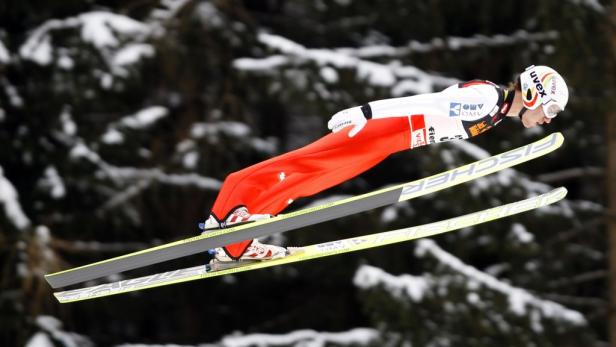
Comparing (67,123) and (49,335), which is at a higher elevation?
(67,123)

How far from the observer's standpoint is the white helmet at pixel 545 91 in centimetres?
488

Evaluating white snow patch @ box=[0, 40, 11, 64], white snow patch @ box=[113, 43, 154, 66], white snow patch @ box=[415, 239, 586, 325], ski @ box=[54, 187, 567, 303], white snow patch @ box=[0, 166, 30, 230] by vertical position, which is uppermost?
white snow patch @ box=[0, 40, 11, 64]

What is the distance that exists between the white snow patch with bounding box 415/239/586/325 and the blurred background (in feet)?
0.06

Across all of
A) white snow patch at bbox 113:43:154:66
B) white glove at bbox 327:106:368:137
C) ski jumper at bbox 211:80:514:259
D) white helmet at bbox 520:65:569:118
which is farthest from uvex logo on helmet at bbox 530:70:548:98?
white snow patch at bbox 113:43:154:66

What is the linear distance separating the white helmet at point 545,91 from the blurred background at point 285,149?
3.76 m

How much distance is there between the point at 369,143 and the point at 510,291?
4.13 metres

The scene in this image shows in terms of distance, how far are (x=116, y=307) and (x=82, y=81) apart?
2493 millimetres

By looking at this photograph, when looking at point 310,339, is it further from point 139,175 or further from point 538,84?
point 538,84

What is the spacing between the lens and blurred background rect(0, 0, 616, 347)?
9.01 metres

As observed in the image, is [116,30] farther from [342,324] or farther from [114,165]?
[342,324]

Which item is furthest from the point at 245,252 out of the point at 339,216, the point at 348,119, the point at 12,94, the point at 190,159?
the point at 12,94

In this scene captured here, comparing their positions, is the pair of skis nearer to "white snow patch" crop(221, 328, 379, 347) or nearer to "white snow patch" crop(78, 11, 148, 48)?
"white snow patch" crop(221, 328, 379, 347)

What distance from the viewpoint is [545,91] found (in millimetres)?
4902

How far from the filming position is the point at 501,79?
1045 centimetres
